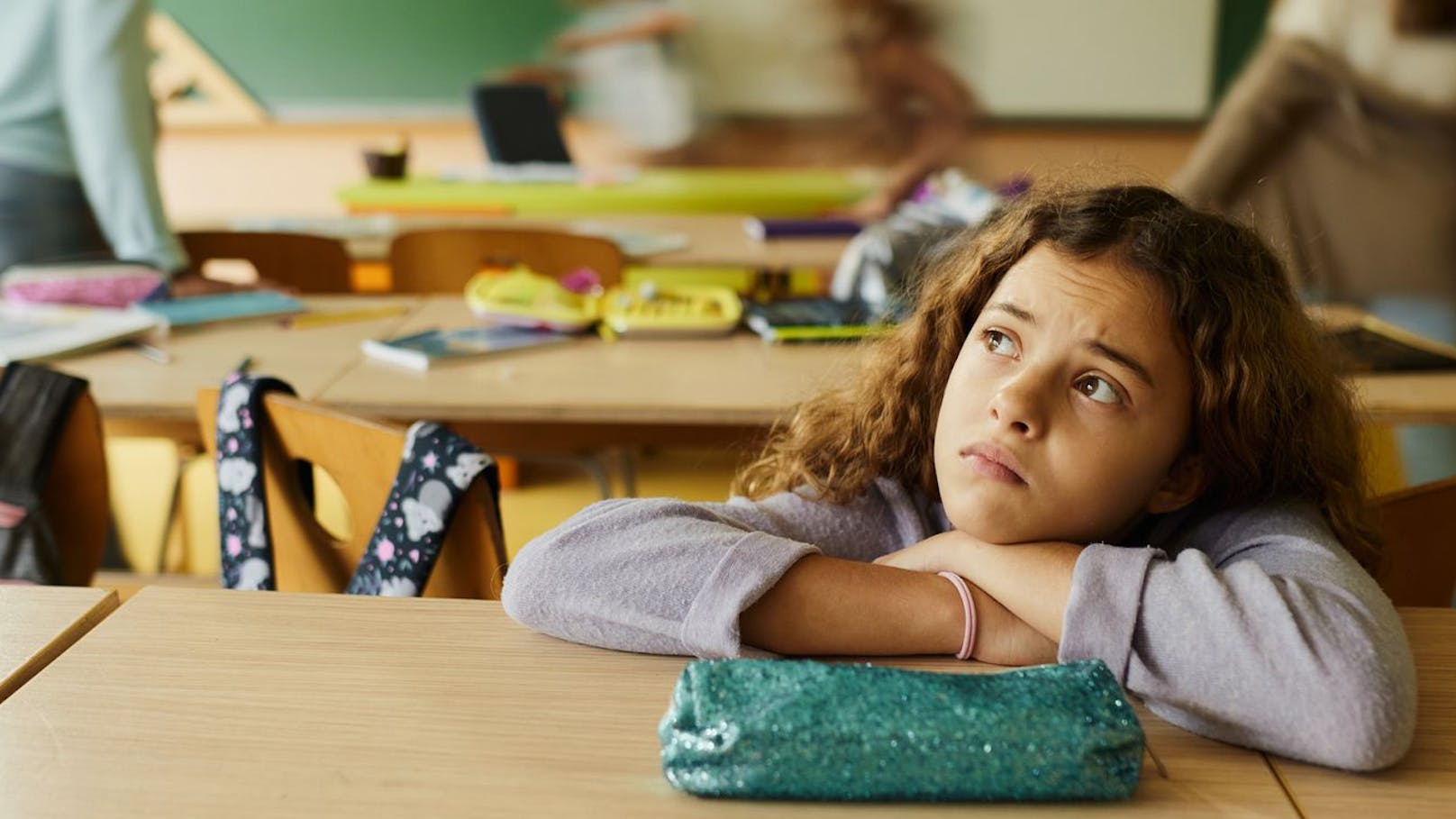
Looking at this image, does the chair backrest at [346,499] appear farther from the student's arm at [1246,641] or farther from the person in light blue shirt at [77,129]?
the person in light blue shirt at [77,129]

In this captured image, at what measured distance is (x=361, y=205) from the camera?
12.6 ft

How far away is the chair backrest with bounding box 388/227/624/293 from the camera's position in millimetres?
2797

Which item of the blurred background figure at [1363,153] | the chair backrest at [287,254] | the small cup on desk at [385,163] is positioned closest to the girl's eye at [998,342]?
the blurred background figure at [1363,153]

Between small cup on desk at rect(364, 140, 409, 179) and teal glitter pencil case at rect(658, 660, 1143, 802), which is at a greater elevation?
teal glitter pencil case at rect(658, 660, 1143, 802)

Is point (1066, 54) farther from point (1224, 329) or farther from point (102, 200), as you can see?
point (1224, 329)

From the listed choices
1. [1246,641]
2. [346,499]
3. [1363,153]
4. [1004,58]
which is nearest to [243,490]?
[346,499]

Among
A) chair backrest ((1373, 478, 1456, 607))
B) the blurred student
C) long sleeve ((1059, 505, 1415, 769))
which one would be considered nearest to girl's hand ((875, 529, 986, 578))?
long sleeve ((1059, 505, 1415, 769))

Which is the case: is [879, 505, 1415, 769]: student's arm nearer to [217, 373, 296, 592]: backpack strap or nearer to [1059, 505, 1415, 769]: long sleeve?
[1059, 505, 1415, 769]: long sleeve

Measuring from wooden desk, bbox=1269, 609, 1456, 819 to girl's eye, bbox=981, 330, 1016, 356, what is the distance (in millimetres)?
349

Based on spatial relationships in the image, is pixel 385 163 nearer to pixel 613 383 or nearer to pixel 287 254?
pixel 287 254

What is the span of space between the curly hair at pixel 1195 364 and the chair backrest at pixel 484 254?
5.44 ft

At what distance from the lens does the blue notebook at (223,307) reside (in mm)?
2168

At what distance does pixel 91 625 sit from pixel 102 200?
73.3 inches

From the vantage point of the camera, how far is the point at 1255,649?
2.67 ft
